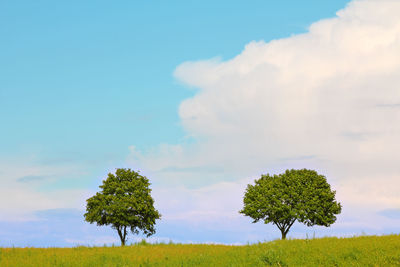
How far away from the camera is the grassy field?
21.4 meters

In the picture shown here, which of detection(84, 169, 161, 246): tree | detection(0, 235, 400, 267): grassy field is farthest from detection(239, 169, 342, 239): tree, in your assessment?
detection(0, 235, 400, 267): grassy field

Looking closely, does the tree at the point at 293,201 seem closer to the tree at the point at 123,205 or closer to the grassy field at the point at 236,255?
the tree at the point at 123,205

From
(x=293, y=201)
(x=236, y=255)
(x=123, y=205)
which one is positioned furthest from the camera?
(x=293, y=201)

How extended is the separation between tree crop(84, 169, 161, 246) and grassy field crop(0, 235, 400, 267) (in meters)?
25.7

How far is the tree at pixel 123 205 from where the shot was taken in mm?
56438

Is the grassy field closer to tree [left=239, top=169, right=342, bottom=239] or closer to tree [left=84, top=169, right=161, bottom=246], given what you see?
Answer: tree [left=84, top=169, right=161, bottom=246]

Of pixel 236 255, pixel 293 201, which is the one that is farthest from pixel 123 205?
pixel 236 255

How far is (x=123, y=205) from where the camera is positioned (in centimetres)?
5644

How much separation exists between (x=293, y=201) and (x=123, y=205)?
26118 mm

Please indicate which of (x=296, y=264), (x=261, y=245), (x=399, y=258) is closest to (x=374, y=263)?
(x=399, y=258)

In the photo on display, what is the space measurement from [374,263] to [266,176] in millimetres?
48166

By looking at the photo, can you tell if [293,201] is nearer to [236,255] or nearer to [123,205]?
[123,205]

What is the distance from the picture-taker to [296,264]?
21.2 meters

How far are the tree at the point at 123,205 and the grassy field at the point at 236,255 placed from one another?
25675 millimetres
